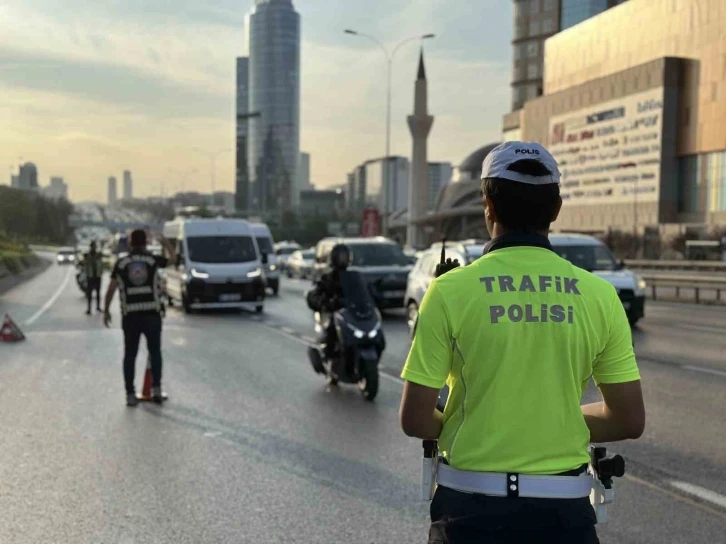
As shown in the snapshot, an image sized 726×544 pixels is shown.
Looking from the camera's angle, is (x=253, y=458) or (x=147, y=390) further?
(x=147, y=390)

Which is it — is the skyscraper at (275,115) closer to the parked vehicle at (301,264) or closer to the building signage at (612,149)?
the building signage at (612,149)

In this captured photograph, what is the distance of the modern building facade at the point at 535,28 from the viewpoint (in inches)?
4200

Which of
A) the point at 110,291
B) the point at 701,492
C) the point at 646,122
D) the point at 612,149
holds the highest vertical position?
the point at 646,122

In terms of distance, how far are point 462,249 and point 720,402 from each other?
8.32 metres

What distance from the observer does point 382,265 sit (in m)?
21.5

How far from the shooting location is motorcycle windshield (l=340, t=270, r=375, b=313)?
9.69 m

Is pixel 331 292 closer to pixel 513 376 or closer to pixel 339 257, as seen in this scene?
pixel 339 257

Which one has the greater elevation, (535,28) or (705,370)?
(535,28)

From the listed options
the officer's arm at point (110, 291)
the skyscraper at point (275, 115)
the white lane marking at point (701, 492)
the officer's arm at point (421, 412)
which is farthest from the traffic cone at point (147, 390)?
the skyscraper at point (275, 115)

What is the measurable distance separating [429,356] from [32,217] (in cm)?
12466

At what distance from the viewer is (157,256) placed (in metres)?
9.55

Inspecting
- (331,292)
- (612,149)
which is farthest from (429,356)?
(612,149)

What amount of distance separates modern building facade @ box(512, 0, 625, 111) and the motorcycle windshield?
3969 inches

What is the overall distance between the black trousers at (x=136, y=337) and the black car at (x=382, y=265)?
10694mm
